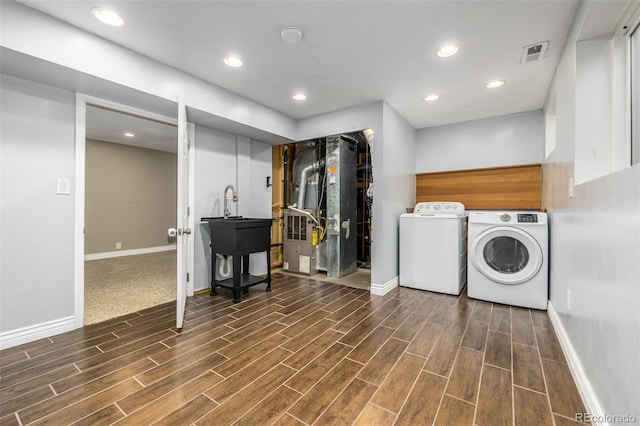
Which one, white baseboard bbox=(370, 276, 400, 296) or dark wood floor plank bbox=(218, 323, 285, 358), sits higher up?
white baseboard bbox=(370, 276, 400, 296)

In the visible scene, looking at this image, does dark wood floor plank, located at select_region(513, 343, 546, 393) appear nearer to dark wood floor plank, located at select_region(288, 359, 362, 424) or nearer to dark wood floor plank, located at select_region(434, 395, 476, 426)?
dark wood floor plank, located at select_region(434, 395, 476, 426)

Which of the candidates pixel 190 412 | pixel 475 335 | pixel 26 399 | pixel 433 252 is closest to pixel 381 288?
pixel 433 252

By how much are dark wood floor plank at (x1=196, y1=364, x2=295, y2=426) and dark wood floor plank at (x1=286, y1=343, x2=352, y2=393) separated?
68 mm

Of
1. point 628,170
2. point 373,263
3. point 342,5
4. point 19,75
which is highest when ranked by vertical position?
point 342,5

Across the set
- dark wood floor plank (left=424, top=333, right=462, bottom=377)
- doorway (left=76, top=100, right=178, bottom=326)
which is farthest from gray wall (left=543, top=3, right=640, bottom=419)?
doorway (left=76, top=100, right=178, bottom=326)

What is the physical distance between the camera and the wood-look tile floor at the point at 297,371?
1344 mm

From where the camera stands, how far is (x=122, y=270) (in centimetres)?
435

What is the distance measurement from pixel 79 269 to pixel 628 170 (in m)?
3.46

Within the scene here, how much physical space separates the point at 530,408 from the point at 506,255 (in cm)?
201

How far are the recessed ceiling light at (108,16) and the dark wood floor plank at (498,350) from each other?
3322 mm

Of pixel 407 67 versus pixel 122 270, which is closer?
pixel 407 67

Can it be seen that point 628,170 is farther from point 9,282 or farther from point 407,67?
point 9,282

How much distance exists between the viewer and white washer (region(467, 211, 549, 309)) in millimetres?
2703

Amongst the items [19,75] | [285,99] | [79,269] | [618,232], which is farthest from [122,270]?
[618,232]
